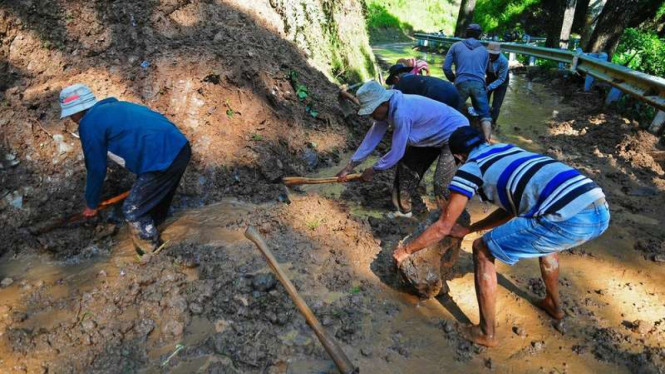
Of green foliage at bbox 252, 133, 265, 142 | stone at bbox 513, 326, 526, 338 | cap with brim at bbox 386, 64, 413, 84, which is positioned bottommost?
→ stone at bbox 513, 326, 526, 338

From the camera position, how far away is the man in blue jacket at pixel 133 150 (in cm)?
362

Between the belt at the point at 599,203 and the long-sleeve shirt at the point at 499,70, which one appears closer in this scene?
the belt at the point at 599,203

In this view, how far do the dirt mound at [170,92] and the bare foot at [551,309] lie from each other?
10.1ft

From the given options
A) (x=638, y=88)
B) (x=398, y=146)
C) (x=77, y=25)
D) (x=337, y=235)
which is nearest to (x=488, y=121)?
(x=638, y=88)

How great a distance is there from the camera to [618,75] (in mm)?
6875

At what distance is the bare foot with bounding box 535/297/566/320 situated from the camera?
3338mm

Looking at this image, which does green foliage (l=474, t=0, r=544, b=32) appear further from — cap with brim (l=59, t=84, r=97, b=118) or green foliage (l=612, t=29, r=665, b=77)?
cap with brim (l=59, t=84, r=97, b=118)

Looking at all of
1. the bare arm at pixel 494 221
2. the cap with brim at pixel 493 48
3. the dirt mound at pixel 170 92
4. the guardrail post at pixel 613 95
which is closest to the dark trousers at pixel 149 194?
the dirt mound at pixel 170 92

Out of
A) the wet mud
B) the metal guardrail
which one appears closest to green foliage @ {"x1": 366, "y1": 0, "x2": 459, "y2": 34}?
the metal guardrail

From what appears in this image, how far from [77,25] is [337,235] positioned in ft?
13.3

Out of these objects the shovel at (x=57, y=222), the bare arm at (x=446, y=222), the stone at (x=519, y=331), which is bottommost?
the stone at (x=519, y=331)

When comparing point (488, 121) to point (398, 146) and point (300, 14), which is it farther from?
point (300, 14)

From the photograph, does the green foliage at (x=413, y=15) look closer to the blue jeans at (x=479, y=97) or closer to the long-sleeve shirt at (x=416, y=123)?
the blue jeans at (x=479, y=97)

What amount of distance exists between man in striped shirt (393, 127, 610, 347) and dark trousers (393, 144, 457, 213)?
1295 mm
